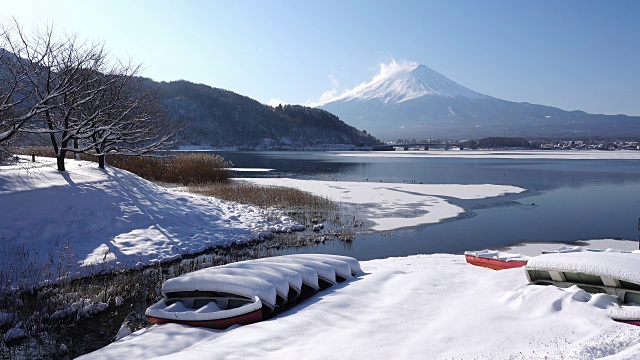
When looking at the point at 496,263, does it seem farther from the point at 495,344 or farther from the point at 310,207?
the point at 310,207

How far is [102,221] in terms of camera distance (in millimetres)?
16047

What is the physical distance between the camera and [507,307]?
6.87 metres

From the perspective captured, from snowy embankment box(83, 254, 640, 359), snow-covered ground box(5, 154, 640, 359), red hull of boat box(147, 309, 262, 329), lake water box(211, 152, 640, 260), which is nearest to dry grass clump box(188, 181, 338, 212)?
lake water box(211, 152, 640, 260)

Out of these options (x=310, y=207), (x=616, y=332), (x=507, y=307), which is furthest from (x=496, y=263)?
(x=310, y=207)

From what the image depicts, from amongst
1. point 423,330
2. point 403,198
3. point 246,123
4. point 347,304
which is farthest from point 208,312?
point 246,123

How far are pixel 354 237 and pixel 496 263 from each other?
299 inches

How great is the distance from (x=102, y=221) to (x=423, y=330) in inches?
535

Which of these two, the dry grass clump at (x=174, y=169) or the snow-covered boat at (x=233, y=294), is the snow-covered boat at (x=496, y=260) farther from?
the dry grass clump at (x=174, y=169)

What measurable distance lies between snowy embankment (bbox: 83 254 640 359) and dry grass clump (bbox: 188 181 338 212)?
1661 centimetres

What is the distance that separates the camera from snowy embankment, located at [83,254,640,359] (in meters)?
5.32

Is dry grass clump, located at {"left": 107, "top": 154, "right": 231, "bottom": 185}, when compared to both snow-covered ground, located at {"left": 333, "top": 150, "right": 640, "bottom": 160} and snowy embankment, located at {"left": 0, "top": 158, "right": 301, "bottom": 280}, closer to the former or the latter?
snowy embankment, located at {"left": 0, "top": 158, "right": 301, "bottom": 280}

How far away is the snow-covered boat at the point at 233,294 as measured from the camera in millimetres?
7965

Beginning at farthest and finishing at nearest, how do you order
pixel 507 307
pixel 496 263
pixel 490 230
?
pixel 490 230 < pixel 496 263 < pixel 507 307

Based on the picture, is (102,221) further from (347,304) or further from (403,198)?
(403,198)
